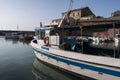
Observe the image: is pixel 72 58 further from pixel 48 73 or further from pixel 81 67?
pixel 48 73

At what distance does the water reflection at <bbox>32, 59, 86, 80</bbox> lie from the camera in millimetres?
12127

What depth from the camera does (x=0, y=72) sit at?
13.3 m

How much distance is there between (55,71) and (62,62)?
137 centimetres

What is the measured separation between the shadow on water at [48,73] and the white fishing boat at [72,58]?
0.41 metres

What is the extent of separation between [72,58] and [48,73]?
9.77 feet

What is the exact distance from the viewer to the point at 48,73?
13.4 meters

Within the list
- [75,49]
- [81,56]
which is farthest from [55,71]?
[81,56]

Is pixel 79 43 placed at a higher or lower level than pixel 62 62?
higher

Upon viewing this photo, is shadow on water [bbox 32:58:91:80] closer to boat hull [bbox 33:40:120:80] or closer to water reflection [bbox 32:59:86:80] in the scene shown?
water reflection [bbox 32:59:86:80]

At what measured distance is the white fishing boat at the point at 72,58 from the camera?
30.8 feet

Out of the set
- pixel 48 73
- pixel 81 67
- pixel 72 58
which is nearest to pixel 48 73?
pixel 48 73

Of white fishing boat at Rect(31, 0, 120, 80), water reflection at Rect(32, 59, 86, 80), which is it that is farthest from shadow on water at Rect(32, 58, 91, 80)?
white fishing boat at Rect(31, 0, 120, 80)

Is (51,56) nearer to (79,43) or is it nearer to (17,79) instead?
(79,43)

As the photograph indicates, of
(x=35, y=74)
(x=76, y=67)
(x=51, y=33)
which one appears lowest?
(x=35, y=74)
